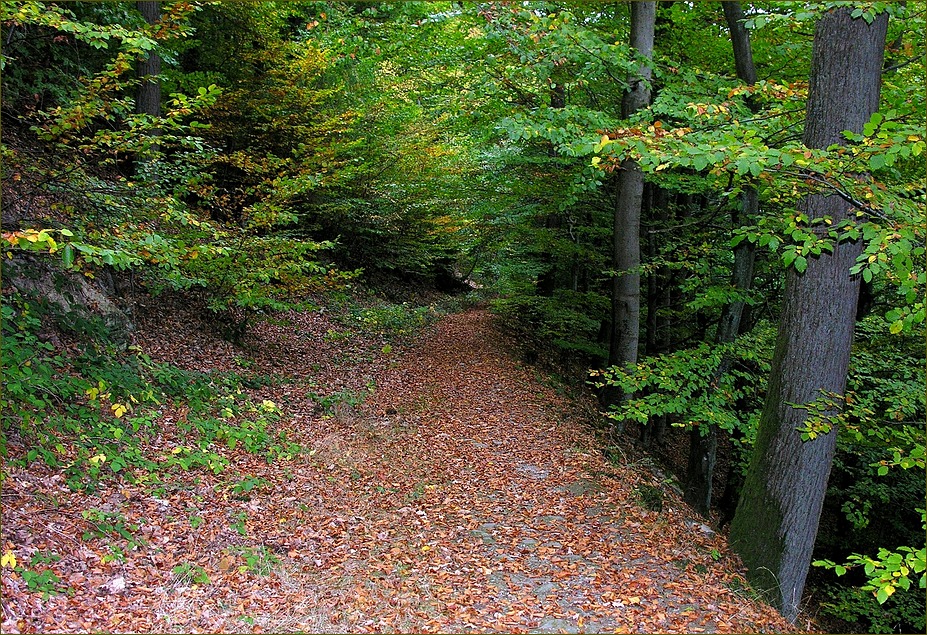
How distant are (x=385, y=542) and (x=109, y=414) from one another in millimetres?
3194

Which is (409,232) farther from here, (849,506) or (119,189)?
(849,506)

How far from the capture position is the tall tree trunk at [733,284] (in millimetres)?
7551

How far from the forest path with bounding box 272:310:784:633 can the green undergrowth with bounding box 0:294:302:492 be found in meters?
1.44

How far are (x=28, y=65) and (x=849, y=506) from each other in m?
14.2

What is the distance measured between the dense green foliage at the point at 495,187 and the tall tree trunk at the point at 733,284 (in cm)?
21

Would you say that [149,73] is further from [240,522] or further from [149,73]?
[240,522]

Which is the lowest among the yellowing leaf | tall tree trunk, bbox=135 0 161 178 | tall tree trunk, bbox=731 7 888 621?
the yellowing leaf

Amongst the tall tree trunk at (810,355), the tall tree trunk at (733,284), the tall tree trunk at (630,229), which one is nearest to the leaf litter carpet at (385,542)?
the tall tree trunk at (810,355)

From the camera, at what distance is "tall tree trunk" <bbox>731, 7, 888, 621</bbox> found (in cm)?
473

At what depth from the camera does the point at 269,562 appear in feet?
15.7

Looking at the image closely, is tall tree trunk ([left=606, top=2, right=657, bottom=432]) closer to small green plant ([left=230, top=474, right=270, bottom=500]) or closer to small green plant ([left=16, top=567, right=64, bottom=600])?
small green plant ([left=230, top=474, right=270, bottom=500])

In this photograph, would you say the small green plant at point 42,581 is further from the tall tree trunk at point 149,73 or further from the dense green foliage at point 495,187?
the tall tree trunk at point 149,73

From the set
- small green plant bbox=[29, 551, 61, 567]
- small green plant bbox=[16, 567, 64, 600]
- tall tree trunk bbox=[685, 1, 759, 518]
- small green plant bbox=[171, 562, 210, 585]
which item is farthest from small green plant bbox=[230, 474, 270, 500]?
tall tree trunk bbox=[685, 1, 759, 518]

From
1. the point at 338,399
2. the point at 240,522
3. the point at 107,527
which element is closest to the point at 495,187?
the point at 338,399
